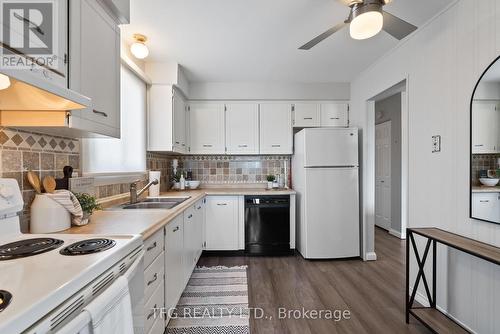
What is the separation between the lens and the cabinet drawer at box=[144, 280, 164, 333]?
134cm

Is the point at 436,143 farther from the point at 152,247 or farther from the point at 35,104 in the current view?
the point at 35,104

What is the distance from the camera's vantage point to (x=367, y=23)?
5.08ft

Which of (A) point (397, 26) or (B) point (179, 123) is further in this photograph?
(B) point (179, 123)

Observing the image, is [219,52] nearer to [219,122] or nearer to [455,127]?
[219,122]

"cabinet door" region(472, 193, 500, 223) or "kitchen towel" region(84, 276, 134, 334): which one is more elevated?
"cabinet door" region(472, 193, 500, 223)

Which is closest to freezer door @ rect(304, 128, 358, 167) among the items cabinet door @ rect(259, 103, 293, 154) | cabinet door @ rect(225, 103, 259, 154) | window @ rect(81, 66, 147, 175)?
cabinet door @ rect(259, 103, 293, 154)

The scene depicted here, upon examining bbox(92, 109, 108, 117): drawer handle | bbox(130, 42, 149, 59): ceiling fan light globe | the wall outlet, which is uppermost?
bbox(130, 42, 149, 59): ceiling fan light globe

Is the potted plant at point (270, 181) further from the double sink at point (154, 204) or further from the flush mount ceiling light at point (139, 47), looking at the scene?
the flush mount ceiling light at point (139, 47)

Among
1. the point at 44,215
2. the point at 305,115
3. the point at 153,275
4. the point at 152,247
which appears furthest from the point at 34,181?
the point at 305,115

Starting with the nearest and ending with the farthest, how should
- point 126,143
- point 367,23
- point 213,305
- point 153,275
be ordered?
point 153,275 < point 367,23 < point 213,305 < point 126,143

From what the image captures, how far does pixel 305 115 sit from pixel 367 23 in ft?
6.66

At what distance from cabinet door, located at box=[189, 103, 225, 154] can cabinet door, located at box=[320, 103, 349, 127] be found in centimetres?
153

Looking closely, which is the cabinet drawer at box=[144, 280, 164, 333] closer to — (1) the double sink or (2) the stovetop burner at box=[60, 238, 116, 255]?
(2) the stovetop burner at box=[60, 238, 116, 255]

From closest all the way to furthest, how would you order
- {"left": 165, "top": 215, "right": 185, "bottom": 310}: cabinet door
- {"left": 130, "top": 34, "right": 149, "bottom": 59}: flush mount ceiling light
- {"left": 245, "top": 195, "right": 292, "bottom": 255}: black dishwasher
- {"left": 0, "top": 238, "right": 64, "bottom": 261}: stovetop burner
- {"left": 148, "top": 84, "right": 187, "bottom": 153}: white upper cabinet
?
{"left": 0, "top": 238, "right": 64, "bottom": 261}: stovetop burner → {"left": 165, "top": 215, "right": 185, "bottom": 310}: cabinet door → {"left": 130, "top": 34, "right": 149, "bottom": 59}: flush mount ceiling light → {"left": 148, "top": 84, "right": 187, "bottom": 153}: white upper cabinet → {"left": 245, "top": 195, "right": 292, "bottom": 255}: black dishwasher
